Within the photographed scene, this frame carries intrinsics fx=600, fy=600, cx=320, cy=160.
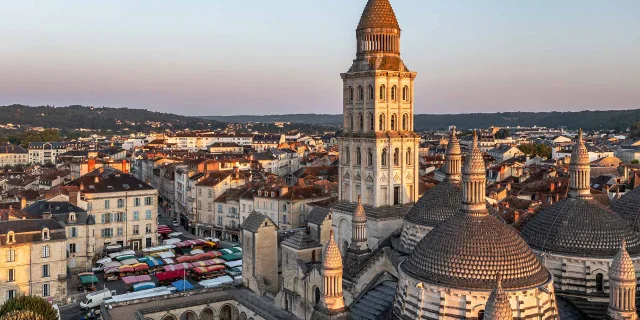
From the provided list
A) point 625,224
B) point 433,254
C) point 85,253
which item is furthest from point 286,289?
point 85,253

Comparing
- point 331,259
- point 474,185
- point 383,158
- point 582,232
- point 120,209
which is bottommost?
point 120,209

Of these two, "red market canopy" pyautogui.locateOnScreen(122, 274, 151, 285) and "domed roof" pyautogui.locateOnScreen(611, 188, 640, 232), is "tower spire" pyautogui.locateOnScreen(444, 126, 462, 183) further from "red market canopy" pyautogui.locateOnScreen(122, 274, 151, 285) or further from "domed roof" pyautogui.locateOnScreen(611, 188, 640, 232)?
"red market canopy" pyautogui.locateOnScreen(122, 274, 151, 285)

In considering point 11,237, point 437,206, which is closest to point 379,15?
point 437,206

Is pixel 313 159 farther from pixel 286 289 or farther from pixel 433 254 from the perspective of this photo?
pixel 433 254

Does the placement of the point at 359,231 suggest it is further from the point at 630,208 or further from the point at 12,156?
the point at 12,156

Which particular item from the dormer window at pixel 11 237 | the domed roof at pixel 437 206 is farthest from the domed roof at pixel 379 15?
the dormer window at pixel 11 237
